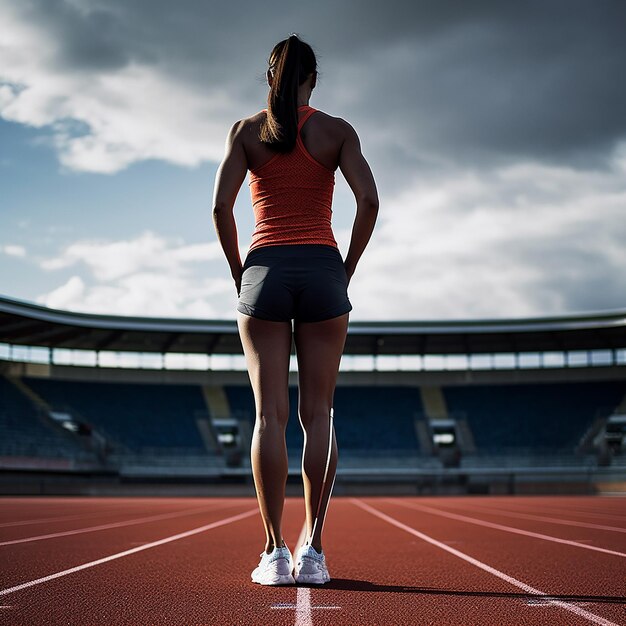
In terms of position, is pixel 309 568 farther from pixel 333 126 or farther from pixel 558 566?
pixel 333 126

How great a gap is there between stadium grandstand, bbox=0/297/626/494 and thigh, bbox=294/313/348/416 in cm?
2804

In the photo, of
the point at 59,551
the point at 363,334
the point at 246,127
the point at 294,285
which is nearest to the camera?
the point at 294,285

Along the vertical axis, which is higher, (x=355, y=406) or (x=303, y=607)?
(x=355, y=406)

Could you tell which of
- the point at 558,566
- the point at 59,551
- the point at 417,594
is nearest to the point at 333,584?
the point at 417,594

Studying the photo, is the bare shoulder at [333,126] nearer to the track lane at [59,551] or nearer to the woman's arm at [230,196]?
the woman's arm at [230,196]

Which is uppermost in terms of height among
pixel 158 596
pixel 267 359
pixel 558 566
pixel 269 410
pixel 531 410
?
pixel 531 410

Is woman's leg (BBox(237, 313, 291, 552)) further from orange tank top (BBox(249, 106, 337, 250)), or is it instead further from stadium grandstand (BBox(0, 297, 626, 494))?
stadium grandstand (BBox(0, 297, 626, 494))

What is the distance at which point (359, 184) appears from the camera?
357 centimetres

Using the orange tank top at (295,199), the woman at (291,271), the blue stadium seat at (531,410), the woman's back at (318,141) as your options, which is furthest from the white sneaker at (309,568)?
the blue stadium seat at (531,410)

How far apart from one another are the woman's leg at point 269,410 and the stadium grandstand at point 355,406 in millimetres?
27979

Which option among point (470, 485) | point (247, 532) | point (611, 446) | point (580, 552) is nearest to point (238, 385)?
point (470, 485)

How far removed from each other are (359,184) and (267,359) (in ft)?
2.85

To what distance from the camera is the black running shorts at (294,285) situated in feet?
11.3

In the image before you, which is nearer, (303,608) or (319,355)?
(303,608)
